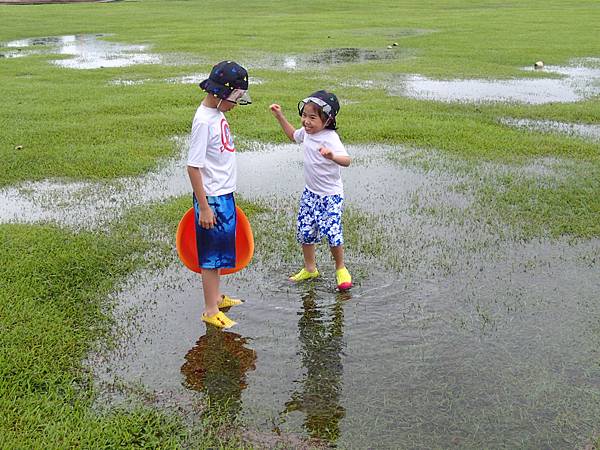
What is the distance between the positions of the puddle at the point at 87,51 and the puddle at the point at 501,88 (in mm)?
7017

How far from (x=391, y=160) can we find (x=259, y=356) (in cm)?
493

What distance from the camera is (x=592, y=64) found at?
17.3 m

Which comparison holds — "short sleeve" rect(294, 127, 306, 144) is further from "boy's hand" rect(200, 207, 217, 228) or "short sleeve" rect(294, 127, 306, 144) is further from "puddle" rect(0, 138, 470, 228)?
"puddle" rect(0, 138, 470, 228)

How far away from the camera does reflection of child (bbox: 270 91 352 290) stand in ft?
16.8

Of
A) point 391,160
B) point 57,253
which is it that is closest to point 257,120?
point 391,160

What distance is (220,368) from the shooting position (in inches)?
167

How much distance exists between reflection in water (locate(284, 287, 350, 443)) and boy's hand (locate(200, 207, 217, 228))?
2.93ft

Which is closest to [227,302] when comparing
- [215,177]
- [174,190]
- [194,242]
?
[194,242]

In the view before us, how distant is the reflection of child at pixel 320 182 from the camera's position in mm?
5129

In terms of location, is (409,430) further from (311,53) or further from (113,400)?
(311,53)

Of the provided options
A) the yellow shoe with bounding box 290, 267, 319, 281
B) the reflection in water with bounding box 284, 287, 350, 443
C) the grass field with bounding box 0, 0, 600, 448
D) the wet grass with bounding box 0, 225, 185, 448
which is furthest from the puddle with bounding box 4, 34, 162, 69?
the reflection in water with bounding box 284, 287, 350, 443

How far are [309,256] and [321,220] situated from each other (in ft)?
0.98

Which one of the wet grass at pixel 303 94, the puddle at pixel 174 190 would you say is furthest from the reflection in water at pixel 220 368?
the wet grass at pixel 303 94

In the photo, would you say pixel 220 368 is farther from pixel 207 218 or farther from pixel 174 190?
pixel 174 190
